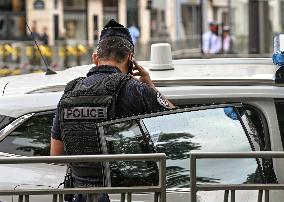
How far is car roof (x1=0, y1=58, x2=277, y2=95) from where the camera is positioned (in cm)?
418

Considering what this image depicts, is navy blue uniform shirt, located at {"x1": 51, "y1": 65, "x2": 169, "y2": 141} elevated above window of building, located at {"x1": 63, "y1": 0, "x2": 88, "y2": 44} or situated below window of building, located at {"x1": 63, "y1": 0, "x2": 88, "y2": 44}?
below

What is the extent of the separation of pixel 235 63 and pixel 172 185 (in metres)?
1.57

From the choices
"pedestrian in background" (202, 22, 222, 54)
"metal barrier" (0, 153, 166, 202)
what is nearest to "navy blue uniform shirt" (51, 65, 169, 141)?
"metal barrier" (0, 153, 166, 202)

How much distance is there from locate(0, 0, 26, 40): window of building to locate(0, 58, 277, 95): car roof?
109 feet

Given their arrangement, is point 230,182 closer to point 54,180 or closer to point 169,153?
point 169,153

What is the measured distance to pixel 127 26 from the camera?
41531mm

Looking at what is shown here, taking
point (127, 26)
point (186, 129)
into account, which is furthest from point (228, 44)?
point (186, 129)

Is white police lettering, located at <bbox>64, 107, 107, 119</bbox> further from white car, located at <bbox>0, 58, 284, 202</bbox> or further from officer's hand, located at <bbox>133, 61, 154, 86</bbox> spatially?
officer's hand, located at <bbox>133, 61, 154, 86</bbox>

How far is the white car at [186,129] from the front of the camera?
3.67m

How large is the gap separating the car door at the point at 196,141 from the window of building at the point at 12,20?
1357 inches

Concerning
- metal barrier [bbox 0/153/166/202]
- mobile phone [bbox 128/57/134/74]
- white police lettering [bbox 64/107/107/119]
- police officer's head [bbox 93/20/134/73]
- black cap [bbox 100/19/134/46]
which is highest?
black cap [bbox 100/19/134/46]

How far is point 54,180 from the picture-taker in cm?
401

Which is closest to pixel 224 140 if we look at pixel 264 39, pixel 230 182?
pixel 230 182

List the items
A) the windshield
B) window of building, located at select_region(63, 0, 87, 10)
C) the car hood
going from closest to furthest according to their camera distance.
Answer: the car hood < the windshield < window of building, located at select_region(63, 0, 87, 10)
